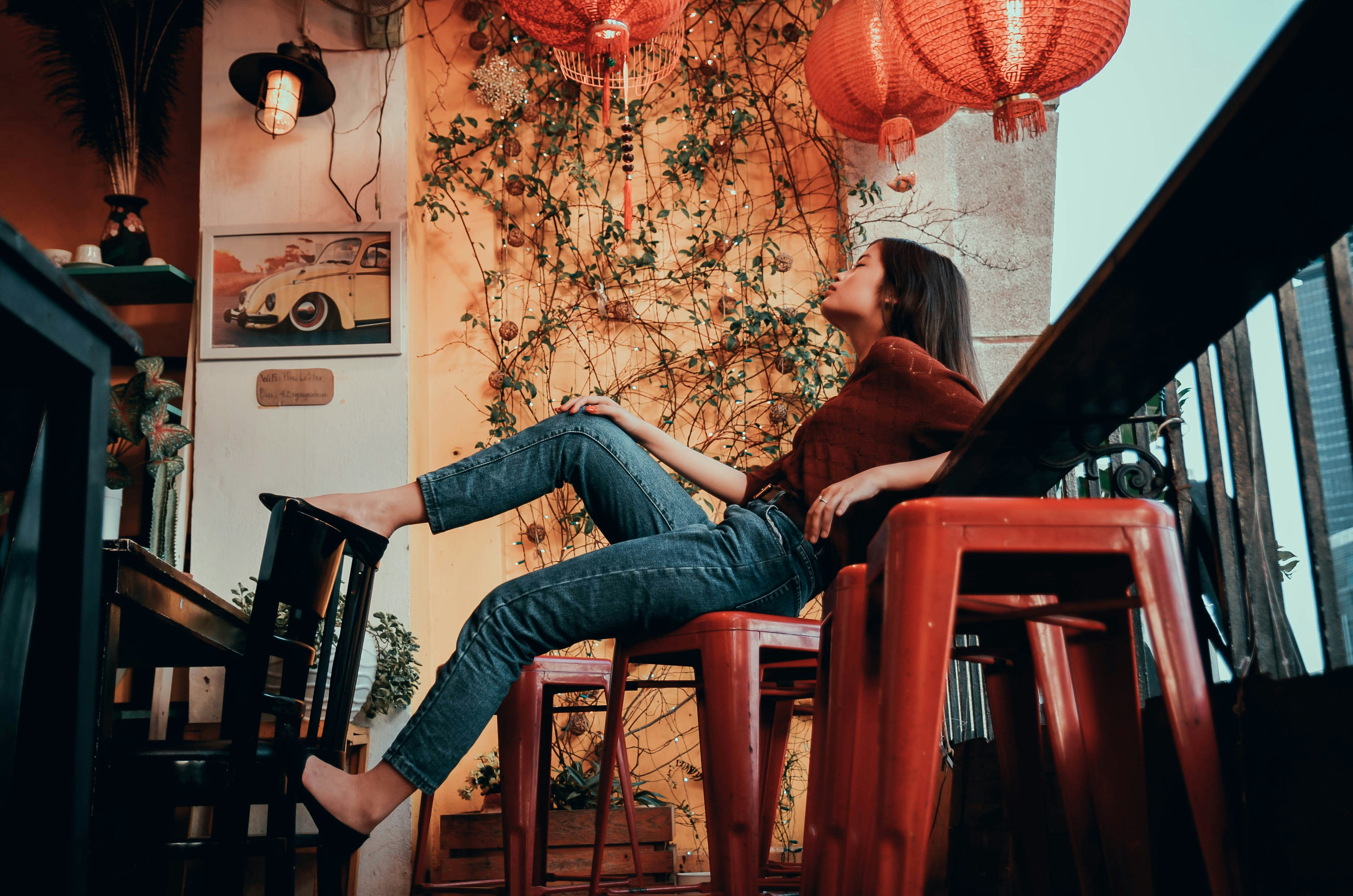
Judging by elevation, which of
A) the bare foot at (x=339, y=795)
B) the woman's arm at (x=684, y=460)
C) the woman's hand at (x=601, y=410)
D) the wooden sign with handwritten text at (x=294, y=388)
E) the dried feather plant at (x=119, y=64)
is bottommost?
the bare foot at (x=339, y=795)

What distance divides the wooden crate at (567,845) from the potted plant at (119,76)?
190cm

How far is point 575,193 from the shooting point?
3.57 m

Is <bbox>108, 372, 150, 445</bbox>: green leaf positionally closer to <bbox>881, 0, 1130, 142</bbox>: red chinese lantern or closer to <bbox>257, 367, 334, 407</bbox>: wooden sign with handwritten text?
<bbox>257, 367, 334, 407</bbox>: wooden sign with handwritten text

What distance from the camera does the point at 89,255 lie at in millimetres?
3102

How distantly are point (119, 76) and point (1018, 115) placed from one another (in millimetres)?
2607

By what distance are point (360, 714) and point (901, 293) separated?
1.78m

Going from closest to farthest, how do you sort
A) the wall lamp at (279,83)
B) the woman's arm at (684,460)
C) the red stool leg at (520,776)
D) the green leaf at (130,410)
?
the red stool leg at (520,776) → the woman's arm at (684,460) → the green leaf at (130,410) → the wall lamp at (279,83)

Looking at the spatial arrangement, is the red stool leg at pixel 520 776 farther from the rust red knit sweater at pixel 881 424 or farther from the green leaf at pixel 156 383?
the green leaf at pixel 156 383

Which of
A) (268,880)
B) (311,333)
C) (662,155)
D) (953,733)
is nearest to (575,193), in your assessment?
(662,155)

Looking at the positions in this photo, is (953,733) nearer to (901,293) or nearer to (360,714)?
(901,293)

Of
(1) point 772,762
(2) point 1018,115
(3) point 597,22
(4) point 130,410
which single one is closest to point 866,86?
(2) point 1018,115

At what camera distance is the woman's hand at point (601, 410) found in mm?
1998

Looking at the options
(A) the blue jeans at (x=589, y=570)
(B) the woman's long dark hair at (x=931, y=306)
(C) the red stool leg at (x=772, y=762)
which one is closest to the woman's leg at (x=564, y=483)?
(A) the blue jeans at (x=589, y=570)

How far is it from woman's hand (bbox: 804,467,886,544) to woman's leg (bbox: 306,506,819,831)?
21 centimetres
